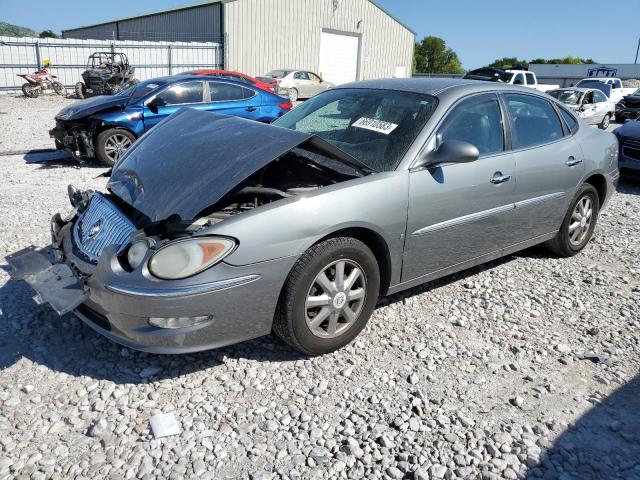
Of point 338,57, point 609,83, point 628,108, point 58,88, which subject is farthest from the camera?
point 338,57

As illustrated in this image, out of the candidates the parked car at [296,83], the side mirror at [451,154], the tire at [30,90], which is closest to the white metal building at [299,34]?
the parked car at [296,83]

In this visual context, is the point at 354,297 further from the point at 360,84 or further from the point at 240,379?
the point at 360,84

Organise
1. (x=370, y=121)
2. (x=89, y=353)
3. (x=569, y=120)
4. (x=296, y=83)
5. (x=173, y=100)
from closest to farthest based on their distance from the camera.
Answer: (x=89, y=353)
(x=370, y=121)
(x=569, y=120)
(x=173, y=100)
(x=296, y=83)

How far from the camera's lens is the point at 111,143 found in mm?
8430

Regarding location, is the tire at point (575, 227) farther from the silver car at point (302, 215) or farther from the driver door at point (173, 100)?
the driver door at point (173, 100)

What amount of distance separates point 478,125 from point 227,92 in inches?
259

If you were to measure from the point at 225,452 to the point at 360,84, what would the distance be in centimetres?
309

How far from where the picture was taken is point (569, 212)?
4.77 meters

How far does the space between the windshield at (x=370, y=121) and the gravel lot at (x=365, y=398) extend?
119 cm

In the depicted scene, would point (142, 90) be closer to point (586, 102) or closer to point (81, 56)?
point (586, 102)

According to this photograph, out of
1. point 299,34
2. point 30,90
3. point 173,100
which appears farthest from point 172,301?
point 299,34

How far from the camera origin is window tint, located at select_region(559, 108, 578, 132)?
476 centimetres

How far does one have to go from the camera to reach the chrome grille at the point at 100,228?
3.03m

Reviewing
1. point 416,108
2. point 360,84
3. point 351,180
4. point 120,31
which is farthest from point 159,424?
point 120,31
